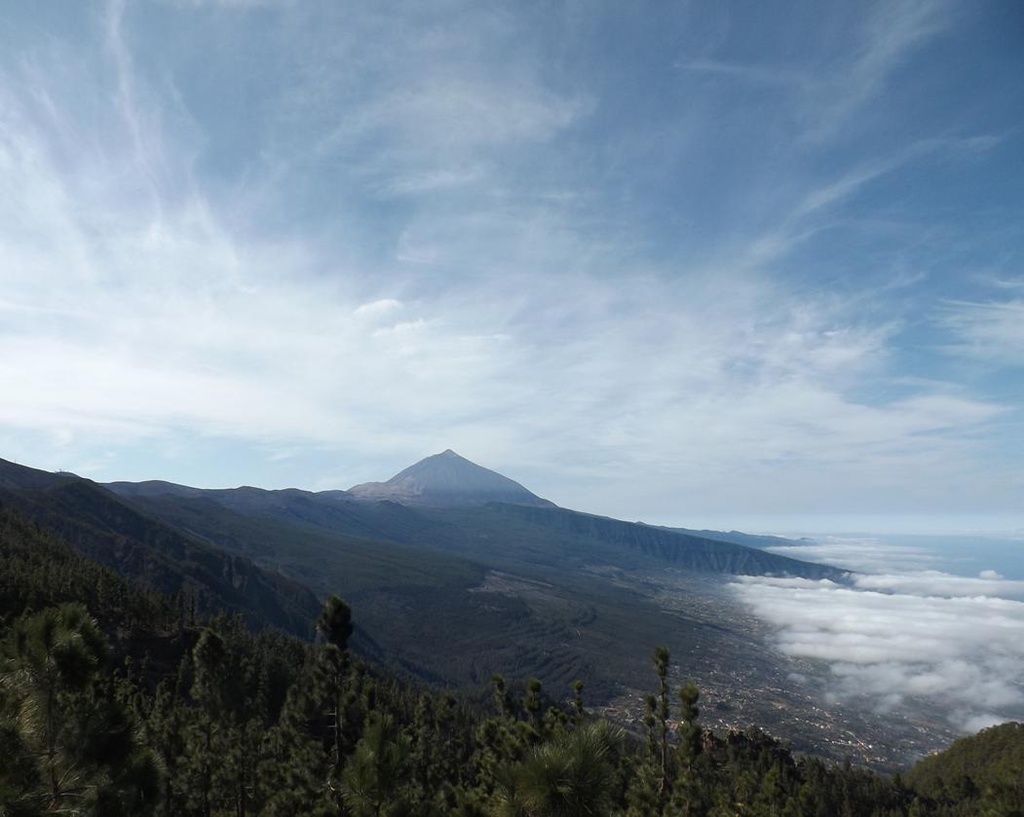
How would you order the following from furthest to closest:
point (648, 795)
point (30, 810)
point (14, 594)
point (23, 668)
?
point (14, 594) < point (648, 795) < point (23, 668) < point (30, 810)

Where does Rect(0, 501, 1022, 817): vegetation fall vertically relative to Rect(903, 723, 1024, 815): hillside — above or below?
above

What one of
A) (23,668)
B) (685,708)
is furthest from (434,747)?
(23,668)

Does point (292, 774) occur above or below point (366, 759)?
below

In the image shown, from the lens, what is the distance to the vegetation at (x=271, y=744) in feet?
37.0

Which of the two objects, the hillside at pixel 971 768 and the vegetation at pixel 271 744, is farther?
the hillside at pixel 971 768

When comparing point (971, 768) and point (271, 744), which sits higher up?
point (271, 744)

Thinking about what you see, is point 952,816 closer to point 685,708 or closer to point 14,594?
point 685,708

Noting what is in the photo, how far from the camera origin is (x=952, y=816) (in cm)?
10388

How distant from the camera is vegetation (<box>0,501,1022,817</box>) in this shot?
37.0 feet

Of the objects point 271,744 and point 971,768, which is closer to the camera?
point 271,744

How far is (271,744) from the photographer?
1966 inches

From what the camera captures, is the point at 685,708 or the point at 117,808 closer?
the point at 117,808

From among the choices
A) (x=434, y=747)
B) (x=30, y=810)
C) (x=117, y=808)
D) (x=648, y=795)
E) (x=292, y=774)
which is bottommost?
(x=434, y=747)

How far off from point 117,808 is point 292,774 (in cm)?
3212
